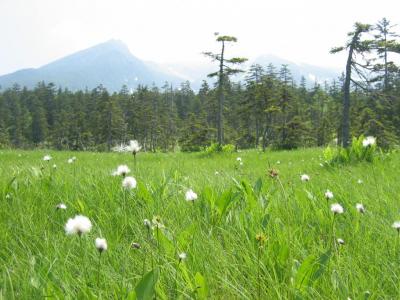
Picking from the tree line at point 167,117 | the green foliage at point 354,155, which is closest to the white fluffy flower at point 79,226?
the green foliage at point 354,155

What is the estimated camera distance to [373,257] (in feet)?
6.79

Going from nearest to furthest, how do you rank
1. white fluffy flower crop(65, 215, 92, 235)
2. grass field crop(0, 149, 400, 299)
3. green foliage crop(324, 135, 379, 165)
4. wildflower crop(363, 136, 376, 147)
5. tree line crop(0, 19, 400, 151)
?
white fluffy flower crop(65, 215, 92, 235) → grass field crop(0, 149, 400, 299) → wildflower crop(363, 136, 376, 147) → green foliage crop(324, 135, 379, 165) → tree line crop(0, 19, 400, 151)

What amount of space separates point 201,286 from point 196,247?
527 millimetres

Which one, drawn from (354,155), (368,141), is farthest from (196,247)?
(354,155)

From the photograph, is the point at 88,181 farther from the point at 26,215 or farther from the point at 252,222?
the point at 252,222

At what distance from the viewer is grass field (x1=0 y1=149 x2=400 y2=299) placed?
1.69 m

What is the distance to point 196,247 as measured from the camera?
2.17 metres

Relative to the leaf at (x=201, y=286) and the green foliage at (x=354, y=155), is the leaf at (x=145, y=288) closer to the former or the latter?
the leaf at (x=201, y=286)

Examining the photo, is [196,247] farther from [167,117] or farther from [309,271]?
[167,117]

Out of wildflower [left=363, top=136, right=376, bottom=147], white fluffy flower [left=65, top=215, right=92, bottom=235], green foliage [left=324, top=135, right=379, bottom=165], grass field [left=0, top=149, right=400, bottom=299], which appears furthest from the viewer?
green foliage [left=324, top=135, right=379, bottom=165]

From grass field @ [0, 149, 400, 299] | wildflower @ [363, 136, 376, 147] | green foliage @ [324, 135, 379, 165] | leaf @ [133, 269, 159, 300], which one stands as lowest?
grass field @ [0, 149, 400, 299]

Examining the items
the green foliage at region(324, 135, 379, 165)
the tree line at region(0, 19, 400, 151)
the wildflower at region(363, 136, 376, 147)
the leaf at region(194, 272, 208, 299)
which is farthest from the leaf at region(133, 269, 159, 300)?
the tree line at region(0, 19, 400, 151)

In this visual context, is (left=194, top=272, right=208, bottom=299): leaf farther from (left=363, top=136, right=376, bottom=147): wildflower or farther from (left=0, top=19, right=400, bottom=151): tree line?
(left=0, top=19, right=400, bottom=151): tree line

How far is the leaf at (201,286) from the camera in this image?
1.64 metres
